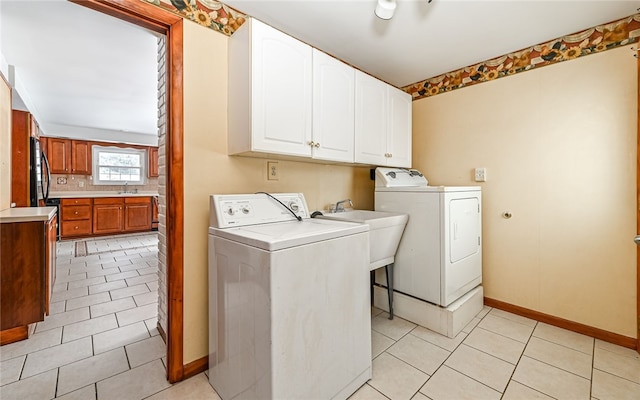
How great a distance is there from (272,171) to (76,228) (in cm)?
546

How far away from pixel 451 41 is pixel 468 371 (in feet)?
7.75

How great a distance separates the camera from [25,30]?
7.22 ft

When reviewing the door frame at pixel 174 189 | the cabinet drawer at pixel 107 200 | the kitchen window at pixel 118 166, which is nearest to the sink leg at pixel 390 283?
the door frame at pixel 174 189

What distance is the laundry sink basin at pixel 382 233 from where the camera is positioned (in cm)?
202

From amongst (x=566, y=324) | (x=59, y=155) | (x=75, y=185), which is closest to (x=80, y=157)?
(x=59, y=155)

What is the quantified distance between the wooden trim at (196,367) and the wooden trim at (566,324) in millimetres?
2429

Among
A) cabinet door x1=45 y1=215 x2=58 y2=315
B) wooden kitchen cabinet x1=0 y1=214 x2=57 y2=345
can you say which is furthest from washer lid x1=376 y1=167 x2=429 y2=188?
cabinet door x1=45 y1=215 x2=58 y2=315

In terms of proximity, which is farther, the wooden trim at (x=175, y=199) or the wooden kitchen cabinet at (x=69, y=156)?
the wooden kitchen cabinet at (x=69, y=156)

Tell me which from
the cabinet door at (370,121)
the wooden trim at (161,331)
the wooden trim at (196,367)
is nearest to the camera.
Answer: the wooden trim at (196,367)

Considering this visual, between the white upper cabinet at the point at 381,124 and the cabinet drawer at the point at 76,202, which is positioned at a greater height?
the white upper cabinet at the point at 381,124

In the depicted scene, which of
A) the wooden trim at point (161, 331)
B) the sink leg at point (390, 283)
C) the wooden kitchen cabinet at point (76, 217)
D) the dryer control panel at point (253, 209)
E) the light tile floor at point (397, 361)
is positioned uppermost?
→ the dryer control panel at point (253, 209)

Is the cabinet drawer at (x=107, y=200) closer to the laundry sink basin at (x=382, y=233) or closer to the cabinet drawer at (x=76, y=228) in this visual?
the cabinet drawer at (x=76, y=228)

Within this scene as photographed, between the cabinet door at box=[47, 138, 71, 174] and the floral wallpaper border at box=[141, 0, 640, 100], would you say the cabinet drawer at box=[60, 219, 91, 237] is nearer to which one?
the cabinet door at box=[47, 138, 71, 174]

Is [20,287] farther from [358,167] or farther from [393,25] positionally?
[393,25]
